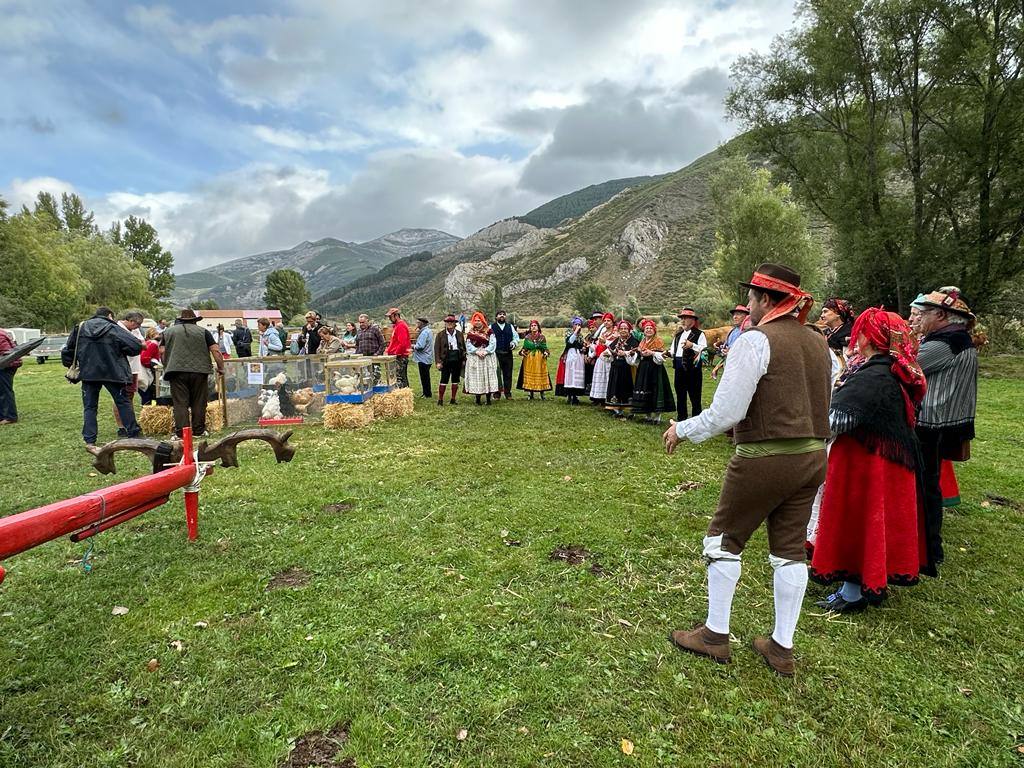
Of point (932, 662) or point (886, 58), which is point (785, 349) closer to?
point (932, 662)

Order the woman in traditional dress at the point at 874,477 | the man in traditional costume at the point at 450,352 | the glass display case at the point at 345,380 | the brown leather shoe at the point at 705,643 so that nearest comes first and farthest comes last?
the brown leather shoe at the point at 705,643 → the woman in traditional dress at the point at 874,477 → the glass display case at the point at 345,380 → the man in traditional costume at the point at 450,352

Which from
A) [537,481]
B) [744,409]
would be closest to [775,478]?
[744,409]

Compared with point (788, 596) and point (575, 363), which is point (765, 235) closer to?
point (575, 363)

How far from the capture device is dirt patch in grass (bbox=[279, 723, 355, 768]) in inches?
94.1

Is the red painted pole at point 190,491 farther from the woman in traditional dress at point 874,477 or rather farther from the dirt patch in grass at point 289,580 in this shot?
the woman in traditional dress at point 874,477

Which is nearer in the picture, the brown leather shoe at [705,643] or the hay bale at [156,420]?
the brown leather shoe at [705,643]

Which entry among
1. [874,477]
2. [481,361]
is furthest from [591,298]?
[874,477]

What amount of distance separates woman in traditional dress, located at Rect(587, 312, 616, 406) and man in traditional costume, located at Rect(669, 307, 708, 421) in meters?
2.20

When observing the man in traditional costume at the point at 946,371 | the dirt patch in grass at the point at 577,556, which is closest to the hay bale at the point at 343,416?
the dirt patch in grass at the point at 577,556

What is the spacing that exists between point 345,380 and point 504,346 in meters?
Answer: 4.06

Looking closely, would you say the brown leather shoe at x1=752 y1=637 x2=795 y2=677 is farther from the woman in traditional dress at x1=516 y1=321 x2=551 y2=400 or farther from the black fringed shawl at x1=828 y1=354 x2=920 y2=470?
the woman in traditional dress at x1=516 y1=321 x2=551 y2=400

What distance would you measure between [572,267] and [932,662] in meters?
110

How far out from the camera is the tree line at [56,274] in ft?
139

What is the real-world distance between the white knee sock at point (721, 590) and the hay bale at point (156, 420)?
1020 centimetres
